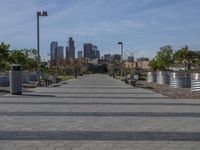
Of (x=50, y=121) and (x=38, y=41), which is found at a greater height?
(x=38, y=41)

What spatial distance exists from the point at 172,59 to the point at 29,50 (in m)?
24.4

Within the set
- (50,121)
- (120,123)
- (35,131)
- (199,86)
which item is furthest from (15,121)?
(199,86)

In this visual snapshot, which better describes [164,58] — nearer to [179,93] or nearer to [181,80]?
[181,80]

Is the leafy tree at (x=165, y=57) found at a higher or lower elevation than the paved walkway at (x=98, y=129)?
higher

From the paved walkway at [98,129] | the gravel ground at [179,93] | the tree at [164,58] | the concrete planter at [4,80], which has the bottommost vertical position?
the gravel ground at [179,93]

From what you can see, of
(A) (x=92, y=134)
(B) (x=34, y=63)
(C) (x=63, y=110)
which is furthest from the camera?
(B) (x=34, y=63)

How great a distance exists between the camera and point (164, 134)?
390 inches

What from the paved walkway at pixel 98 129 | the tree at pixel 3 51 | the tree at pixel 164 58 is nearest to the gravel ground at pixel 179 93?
the paved walkway at pixel 98 129

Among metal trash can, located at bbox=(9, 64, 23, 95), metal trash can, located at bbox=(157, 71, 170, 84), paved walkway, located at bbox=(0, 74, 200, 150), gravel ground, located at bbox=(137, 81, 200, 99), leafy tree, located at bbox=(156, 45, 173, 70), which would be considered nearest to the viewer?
paved walkway, located at bbox=(0, 74, 200, 150)

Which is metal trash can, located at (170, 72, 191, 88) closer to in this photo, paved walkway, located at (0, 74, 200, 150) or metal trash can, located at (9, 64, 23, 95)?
metal trash can, located at (9, 64, 23, 95)

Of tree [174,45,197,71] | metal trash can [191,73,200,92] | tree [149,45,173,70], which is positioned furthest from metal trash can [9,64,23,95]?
tree [149,45,173,70]

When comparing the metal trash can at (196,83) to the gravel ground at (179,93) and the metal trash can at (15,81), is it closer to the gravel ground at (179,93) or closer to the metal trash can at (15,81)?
the gravel ground at (179,93)

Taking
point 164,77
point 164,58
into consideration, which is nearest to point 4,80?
point 164,77
